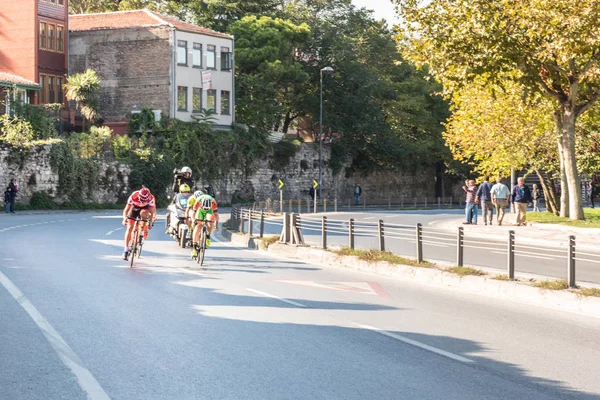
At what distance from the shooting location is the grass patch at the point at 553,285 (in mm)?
14423

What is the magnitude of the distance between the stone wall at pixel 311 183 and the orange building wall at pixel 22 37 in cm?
1410

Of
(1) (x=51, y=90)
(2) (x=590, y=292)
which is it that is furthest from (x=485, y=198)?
(1) (x=51, y=90)

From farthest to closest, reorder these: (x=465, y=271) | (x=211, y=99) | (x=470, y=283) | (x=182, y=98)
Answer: (x=211, y=99) → (x=182, y=98) → (x=465, y=271) → (x=470, y=283)

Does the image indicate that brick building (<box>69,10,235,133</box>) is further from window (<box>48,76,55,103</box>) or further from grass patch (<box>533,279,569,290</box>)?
grass patch (<box>533,279,569,290</box>)

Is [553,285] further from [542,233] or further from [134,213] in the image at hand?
[542,233]

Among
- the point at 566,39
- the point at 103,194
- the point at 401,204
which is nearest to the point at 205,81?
the point at 103,194

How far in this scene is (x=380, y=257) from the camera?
19828mm

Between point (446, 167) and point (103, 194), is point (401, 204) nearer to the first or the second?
point (446, 167)

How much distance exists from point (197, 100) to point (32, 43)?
1126 centimetres

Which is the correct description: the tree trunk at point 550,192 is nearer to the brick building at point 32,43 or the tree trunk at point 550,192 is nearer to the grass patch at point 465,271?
the grass patch at point 465,271

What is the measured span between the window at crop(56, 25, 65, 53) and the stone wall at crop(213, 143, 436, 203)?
44.6 ft

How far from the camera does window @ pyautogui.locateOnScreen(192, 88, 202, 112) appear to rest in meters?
65.8

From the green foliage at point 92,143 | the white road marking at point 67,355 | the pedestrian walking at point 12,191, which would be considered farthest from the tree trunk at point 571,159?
the green foliage at point 92,143

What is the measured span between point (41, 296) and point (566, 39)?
21.5 meters
